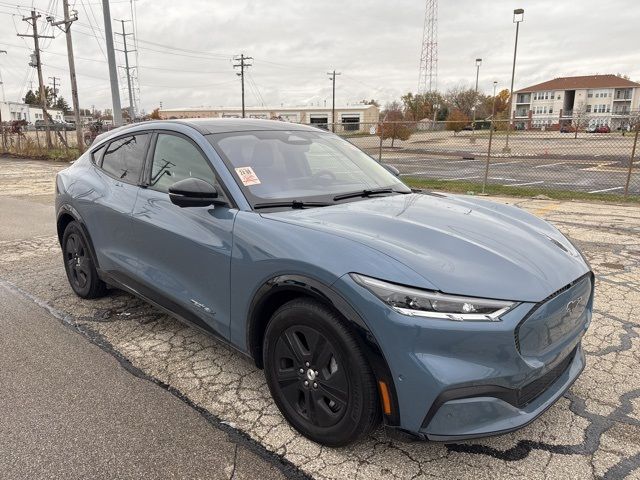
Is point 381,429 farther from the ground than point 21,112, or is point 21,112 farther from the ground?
point 21,112

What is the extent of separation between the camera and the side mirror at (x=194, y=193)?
2777 mm

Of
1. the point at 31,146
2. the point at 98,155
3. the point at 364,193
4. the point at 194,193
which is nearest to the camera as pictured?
the point at 194,193

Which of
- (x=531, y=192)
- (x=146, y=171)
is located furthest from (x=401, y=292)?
(x=531, y=192)

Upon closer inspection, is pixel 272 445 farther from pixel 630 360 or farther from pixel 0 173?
pixel 0 173

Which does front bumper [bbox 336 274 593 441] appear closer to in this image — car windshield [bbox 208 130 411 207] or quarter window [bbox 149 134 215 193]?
car windshield [bbox 208 130 411 207]

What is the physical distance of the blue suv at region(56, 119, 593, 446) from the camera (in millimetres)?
2031

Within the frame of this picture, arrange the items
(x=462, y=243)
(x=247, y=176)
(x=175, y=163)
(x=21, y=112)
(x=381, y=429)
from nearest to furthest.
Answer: (x=462, y=243), (x=381, y=429), (x=247, y=176), (x=175, y=163), (x=21, y=112)

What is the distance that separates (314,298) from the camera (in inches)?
91.0

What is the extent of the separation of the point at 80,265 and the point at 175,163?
1.82m

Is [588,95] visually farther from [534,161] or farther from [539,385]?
[539,385]

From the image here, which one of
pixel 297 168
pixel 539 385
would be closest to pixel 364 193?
pixel 297 168

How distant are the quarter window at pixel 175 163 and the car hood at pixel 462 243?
0.73 meters

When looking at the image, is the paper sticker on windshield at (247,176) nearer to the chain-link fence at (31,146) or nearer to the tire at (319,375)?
the tire at (319,375)

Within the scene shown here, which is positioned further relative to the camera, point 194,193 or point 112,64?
point 112,64
